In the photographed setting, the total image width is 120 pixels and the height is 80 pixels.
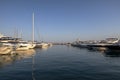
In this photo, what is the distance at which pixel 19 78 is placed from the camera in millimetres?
17281

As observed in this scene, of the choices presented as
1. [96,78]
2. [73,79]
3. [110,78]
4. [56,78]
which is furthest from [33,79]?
[110,78]

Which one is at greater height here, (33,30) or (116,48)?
(33,30)

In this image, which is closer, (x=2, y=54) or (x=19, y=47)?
(x=2, y=54)

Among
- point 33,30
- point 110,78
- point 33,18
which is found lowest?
point 110,78

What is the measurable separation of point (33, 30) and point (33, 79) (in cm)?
6533

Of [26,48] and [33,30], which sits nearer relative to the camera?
[26,48]

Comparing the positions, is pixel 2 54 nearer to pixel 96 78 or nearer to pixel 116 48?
pixel 96 78

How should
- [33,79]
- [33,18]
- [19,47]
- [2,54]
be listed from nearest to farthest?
[33,79]
[2,54]
[19,47]
[33,18]

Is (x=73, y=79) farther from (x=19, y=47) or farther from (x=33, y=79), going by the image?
(x=19, y=47)

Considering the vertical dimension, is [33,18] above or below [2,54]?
above

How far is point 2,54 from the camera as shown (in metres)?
42.7

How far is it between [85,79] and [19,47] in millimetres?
54940

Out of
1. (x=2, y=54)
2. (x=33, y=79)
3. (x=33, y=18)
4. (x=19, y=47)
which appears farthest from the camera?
(x=33, y=18)

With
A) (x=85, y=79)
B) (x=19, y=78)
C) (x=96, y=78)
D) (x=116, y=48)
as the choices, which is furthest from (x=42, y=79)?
(x=116, y=48)
